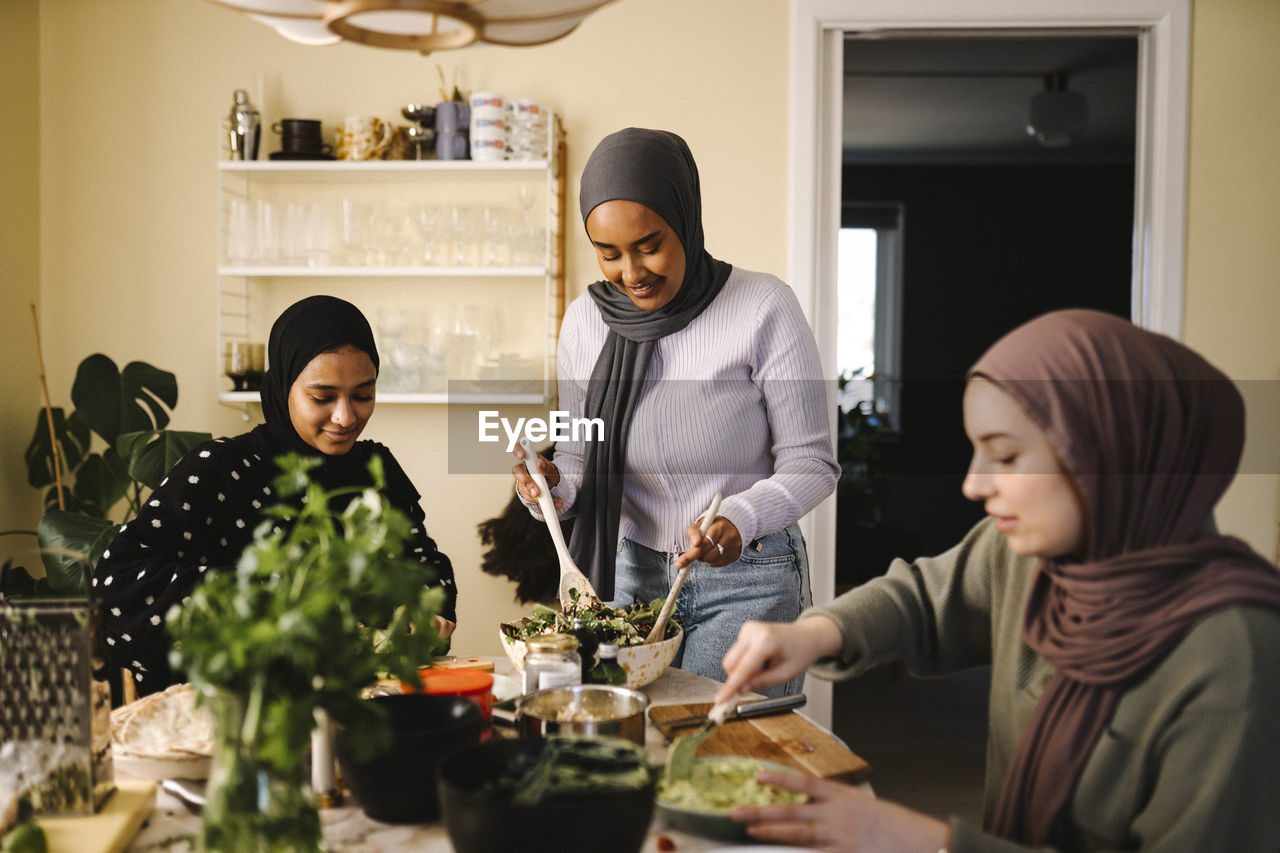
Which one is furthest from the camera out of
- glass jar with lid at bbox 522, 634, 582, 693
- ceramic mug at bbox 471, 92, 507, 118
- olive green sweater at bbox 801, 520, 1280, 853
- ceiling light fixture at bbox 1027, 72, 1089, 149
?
ceiling light fixture at bbox 1027, 72, 1089, 149

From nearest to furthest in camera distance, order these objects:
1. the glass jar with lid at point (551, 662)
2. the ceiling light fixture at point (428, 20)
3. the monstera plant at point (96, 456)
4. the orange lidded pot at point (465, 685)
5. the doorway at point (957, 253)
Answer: the ceiling light fixture at point (428, 20) < the orange lidded pot at point (465, 685) < the glass jar with lid at point (551, 662) < the monstera plant at point (96, 456) < the doorway at point (957, 253)

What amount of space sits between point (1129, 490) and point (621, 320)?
1.16 metres

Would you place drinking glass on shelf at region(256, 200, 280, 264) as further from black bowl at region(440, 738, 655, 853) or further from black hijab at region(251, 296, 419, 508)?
black bowl at region(440, 738, 655, 853)

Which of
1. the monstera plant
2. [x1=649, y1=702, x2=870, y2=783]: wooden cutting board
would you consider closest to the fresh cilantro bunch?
[x1=649, y1=702, x2=870, y2=783]: wooden cutting board

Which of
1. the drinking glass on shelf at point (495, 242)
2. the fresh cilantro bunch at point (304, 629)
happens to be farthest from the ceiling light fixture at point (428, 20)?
the drinking glass on shelf at point (495, 242)

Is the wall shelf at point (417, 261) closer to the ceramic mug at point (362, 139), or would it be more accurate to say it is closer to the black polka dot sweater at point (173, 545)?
the ceramic mug at point (362, 139)

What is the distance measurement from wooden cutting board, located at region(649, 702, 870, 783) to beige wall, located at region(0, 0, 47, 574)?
257 cm

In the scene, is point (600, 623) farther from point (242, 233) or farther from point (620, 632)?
point (242, 233)

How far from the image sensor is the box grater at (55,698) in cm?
99

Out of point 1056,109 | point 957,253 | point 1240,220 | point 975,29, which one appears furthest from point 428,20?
point 957,253

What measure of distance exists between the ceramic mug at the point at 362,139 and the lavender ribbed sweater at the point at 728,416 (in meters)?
1.45

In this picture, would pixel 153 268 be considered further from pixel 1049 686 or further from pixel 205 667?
pixel 1049 686

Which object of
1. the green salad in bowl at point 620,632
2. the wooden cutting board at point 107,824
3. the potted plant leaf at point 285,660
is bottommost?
the wooden cutting board at point 107,824

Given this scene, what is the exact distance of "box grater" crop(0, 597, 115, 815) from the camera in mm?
993
